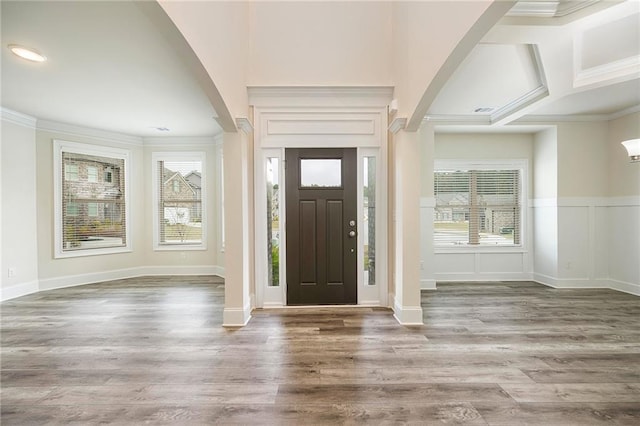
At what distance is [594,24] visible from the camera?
2.65 meters

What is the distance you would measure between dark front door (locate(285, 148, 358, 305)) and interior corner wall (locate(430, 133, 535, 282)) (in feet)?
7.49

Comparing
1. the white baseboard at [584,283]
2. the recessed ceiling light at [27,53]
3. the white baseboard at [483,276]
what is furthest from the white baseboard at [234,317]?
the white baseboard at [584,283]

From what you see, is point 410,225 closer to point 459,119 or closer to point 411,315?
point 411,315

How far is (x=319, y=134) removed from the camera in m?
4.05

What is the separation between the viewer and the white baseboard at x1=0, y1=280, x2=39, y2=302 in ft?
14.7

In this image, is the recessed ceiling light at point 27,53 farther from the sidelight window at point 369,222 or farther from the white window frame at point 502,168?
the white window frame at point 502,168

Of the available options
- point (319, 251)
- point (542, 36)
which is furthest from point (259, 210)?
point (542, 36)

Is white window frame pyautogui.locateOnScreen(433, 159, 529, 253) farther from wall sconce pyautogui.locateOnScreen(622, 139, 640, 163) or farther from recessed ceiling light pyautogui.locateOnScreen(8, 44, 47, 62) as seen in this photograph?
recessed ceiling light pyautogui.locateOnScreen(8, 44, 47, 62)

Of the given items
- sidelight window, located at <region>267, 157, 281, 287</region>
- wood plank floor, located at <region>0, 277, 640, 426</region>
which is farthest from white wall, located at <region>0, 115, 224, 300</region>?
sidelight window, located at <region>267, 157, 281, 287</region>

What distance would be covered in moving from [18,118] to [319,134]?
4.86 meters

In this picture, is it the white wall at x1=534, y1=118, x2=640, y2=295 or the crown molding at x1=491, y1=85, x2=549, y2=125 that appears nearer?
the crown molding at x1=491, y1=85, x2=549, y2=125

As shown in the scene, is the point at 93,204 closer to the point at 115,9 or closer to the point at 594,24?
the point at 115,9

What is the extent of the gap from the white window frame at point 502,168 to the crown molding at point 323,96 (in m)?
2.10

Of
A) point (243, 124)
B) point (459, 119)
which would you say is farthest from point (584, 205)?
point (243, 124)
